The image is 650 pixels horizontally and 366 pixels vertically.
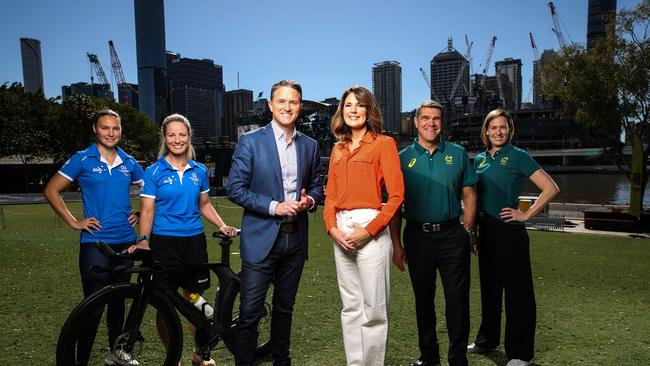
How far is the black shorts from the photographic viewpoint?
3.79 metres

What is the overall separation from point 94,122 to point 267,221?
1957 mm

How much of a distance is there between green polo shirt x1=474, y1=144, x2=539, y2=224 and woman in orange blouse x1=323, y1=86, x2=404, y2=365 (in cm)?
135

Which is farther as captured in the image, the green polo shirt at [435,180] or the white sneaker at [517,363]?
the white sneaker at [517,363]

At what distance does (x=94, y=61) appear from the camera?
14375 cm

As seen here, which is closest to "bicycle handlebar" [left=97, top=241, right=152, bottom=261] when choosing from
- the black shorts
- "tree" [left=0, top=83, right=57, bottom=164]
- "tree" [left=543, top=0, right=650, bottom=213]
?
the black shorts

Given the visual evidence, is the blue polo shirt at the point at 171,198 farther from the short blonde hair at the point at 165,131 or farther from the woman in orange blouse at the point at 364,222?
the woman in orange blouse at the point at 364,222

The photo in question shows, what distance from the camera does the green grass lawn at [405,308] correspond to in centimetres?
447

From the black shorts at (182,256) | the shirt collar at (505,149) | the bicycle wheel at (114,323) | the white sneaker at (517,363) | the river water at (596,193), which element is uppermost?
the shirt collar at (505,149)

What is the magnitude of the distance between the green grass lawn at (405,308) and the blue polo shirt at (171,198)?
1.43 meters

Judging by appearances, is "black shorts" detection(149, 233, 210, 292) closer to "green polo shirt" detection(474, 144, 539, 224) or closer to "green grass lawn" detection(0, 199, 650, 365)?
"green grass lawn" detection(0, 199, 650, 365)

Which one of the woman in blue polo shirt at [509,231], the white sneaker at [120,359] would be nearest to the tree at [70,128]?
the white sneaker at [120,359]

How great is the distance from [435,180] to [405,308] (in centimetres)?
293

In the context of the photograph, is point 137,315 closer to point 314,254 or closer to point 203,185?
point 203,185

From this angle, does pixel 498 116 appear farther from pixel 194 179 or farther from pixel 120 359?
pixel 120 359
